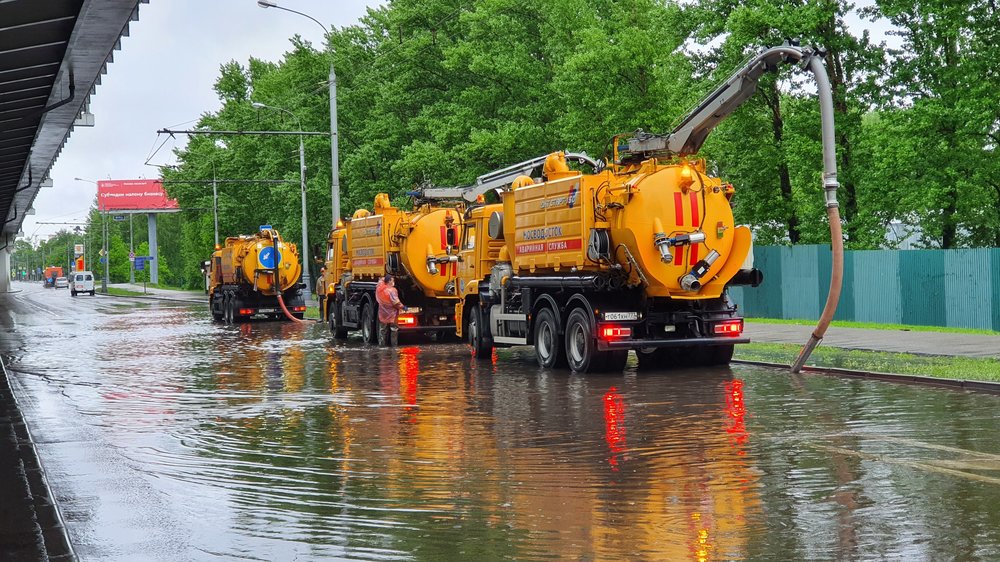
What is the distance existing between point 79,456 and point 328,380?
800 centimetres

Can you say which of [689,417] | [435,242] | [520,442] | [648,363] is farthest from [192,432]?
[435,242]

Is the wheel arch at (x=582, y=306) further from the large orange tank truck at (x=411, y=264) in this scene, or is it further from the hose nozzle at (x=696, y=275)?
the large orange tank truck at (x=411, y=264)

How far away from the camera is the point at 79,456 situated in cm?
1107

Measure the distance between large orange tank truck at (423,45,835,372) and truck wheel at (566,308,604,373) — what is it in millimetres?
17

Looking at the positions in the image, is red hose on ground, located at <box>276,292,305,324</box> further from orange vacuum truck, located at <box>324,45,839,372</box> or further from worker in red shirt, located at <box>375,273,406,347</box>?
orange vacuum truck, located at <box>324,45,839,372</box>

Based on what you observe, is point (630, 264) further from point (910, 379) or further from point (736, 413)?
point (736, 413)

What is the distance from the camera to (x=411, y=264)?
90.4 feet

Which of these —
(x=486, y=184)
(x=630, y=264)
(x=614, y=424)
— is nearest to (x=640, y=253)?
(x=630, y=264)

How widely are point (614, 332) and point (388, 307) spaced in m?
10.2

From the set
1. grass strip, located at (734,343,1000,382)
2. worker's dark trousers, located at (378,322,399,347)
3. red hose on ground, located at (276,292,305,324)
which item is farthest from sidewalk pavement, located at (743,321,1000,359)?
red hose on ground, located at (276,292,305,324)

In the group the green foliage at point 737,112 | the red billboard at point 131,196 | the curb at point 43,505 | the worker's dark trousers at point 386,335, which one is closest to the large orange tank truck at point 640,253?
the worker's dark trousers at point 386,335

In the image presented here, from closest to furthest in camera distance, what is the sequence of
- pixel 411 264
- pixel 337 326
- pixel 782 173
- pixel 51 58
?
pixel 51 58
pixel 411 264
pixel 337 326
pixel 782 173

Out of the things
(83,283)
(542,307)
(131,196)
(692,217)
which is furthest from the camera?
(131,196)

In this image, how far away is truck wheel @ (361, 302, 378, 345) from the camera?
1153 inches
